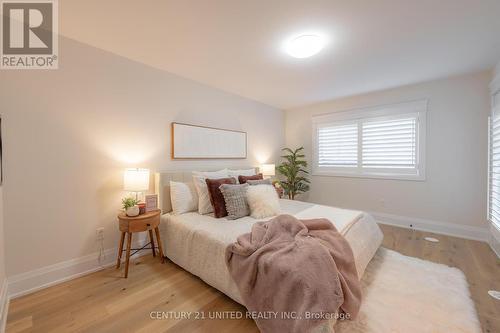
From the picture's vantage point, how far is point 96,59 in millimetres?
2195

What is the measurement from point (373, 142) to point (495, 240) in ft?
6.71

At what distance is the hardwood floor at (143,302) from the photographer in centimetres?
146

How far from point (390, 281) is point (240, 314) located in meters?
1.51

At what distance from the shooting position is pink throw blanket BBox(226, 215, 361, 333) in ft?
3.87

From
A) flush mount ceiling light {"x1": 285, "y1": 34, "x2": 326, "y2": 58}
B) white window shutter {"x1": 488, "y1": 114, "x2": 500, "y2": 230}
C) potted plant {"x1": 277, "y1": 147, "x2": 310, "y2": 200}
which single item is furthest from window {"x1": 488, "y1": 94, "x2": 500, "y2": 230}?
potted plant {"x1": 277, "y1": 147, "x2": 310, "y2": 200}

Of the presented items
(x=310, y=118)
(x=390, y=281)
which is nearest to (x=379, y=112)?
(x=310, y=118)

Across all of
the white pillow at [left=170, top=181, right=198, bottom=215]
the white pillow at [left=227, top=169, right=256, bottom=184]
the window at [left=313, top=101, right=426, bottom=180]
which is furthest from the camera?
the window at [left=313, top=101, right=426, bottom=180]

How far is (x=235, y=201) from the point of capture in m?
2.35

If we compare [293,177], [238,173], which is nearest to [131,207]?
[238,173]

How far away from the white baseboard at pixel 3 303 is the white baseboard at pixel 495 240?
488 centimetres

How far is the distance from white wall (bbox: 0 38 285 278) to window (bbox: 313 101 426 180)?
3136mm

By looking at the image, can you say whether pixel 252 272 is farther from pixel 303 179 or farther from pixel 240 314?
pixel 303 179

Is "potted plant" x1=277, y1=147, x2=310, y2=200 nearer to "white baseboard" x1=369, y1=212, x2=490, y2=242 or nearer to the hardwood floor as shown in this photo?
"white baseboard" x1=369, y1=212, x2=490, y2=242

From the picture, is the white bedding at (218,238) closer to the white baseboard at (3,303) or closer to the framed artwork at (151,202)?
the framed artwork at (151,202)
